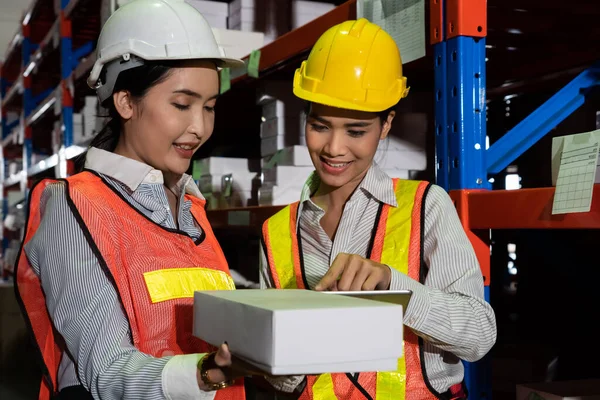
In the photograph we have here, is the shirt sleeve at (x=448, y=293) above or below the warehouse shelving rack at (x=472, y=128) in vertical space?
below

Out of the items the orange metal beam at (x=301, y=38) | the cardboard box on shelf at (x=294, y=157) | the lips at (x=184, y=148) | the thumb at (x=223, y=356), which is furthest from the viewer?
the cardboard box on shelf at (x=294, y=157)

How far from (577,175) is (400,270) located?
400mm

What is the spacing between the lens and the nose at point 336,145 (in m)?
1.53

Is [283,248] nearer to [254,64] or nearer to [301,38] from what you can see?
[301,38]

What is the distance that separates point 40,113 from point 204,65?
4.75m

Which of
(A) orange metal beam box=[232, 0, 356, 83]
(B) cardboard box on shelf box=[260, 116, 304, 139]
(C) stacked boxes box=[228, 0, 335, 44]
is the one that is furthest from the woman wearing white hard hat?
(C) stacked boxes box=[228, 0, 335, 44]

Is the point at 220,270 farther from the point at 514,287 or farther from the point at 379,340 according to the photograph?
the point at 514,287

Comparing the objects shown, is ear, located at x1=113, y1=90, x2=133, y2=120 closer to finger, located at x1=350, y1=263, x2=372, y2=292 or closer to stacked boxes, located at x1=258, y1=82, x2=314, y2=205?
finger, located at x1=350, y1=263, x2=372, y2=292

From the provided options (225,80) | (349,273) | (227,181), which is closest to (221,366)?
(349,273)

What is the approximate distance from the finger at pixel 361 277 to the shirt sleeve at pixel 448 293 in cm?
7

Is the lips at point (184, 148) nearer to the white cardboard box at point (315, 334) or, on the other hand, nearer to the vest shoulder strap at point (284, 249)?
the vest shoulder strap at point (284, 249)

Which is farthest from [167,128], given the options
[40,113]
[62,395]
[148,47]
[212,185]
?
[40,113]

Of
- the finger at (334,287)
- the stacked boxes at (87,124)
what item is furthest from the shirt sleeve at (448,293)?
the stacked boxes at (87,124)

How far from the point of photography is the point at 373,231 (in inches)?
59.4
